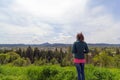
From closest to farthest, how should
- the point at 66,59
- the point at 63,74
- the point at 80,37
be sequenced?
the point at 80,37, the point at 63,74, the point at 66,59

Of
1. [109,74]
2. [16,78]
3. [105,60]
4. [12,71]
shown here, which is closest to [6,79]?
[16,78]

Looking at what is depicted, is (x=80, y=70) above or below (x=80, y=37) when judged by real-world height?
below

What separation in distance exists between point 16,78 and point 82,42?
13.2 feet

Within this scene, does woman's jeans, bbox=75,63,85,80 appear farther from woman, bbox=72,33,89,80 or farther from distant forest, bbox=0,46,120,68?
distant forest, bbox=0,46,120,68

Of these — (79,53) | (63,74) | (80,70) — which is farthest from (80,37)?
(63,74)

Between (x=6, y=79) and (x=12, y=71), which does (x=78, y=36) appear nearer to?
(x=6, y=79)

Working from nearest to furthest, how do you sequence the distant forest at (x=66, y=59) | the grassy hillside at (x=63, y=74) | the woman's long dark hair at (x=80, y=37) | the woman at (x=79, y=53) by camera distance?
the woman's long dark hair at (x=80, y=37) < the woman at (x=79, y=53) < the grassy hillside at (x=63, y=74) < the distant forest at (x=66, y=59)

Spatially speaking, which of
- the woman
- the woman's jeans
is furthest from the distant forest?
the woman's jeans

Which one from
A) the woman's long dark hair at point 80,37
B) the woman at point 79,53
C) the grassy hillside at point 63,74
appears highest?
the woman's long dark hair at point 80,37

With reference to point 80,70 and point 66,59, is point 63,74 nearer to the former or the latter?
point 80,70

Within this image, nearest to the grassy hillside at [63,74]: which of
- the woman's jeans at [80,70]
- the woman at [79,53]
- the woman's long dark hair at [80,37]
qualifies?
the woman's jeans at [80,70]

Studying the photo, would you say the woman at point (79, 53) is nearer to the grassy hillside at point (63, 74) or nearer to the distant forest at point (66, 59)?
the distant forest at point (66, 59)

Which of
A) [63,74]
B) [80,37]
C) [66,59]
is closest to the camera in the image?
[80,37]

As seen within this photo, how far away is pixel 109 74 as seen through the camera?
421 inches
